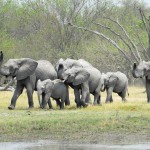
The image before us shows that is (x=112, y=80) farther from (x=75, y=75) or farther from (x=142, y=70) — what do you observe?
(x=75, y=75)

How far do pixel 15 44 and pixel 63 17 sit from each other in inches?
187

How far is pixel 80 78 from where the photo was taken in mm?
25516

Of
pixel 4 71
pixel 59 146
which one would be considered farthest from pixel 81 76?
pixel 59 146

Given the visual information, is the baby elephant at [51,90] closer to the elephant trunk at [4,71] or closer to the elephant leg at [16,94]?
the elephant leg at [16,94]

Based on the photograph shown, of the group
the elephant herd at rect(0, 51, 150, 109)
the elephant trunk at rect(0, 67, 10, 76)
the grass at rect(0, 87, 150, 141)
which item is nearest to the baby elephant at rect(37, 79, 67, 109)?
the elephant herd at rect(0, 51, 150, 109)

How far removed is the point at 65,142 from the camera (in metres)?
17.1

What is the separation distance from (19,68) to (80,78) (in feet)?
7.13

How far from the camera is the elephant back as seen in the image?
2643 cm

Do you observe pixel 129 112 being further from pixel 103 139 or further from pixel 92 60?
pixel 92 60

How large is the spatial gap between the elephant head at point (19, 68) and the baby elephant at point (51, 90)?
753mm

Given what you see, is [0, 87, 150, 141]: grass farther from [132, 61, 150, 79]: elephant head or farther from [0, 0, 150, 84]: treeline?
[0, 0, 150, 84]: treeline

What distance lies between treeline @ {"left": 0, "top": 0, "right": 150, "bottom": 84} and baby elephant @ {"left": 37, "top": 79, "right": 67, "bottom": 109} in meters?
32.7

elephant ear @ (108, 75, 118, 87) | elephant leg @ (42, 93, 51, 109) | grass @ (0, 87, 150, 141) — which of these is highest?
elephant ear @ (108, 75, 118, 87)

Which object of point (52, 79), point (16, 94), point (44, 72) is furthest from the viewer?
point (52, 79)
